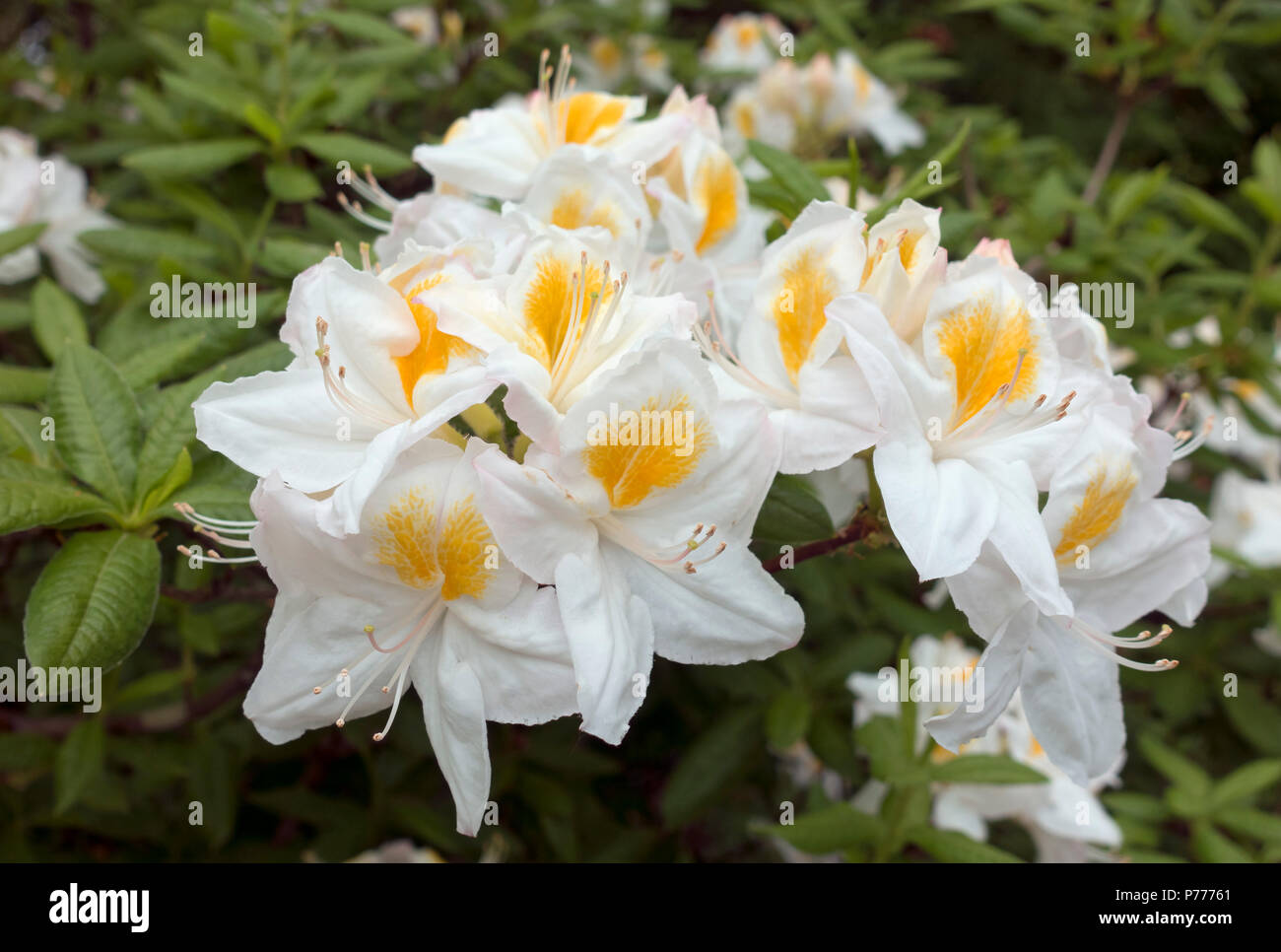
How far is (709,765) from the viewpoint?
1.92 metres

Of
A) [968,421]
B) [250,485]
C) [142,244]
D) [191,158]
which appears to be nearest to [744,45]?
[191,158]

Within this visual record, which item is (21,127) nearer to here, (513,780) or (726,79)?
(726,79)

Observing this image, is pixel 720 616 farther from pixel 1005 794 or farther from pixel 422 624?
pixel 1005 794

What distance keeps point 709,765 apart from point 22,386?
4.20 feet

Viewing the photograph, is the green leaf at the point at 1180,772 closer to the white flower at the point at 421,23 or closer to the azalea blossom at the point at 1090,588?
the azalea blossom at the point at 1090,588

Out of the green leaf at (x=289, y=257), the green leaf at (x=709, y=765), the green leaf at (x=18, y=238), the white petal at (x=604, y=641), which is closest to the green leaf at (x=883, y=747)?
the green leaf at (x=709, y=765)

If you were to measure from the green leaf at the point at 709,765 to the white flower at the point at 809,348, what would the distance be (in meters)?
0.96

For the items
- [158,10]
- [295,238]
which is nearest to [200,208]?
[295,238]

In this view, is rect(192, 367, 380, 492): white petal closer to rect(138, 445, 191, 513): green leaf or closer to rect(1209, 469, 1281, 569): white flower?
rect(138, 445, 191, 513): green leaf

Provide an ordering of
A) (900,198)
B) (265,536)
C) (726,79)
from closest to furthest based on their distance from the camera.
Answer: (265,536)
(900,198)
(726,79)

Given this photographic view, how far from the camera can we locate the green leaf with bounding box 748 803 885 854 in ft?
5.04

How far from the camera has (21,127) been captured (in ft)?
8.76

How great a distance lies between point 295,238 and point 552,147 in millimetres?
585

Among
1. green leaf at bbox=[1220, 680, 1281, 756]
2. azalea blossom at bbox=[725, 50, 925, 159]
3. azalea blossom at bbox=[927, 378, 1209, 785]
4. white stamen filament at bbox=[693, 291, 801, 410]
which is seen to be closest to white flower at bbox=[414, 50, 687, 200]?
white stamen filament at bbox=[693, 291, 801, 410]
